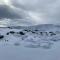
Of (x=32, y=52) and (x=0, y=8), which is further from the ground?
(x=0, y=8)

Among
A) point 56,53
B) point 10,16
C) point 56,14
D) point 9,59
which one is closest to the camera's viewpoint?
point 9,59

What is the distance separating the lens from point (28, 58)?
5.89m

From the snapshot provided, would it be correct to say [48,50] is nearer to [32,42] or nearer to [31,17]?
[32,42]

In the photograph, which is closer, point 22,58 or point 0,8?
point 22,58

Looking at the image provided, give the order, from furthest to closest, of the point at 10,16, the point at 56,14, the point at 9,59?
1. the point at 10,16
2. the point at 56,14
3. the point at 9,59

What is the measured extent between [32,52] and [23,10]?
12.2 meters

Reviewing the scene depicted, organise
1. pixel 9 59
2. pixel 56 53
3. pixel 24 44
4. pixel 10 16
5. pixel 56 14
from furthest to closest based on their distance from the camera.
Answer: pixel 10 16
pixel 56 14
pixel 24 44
pixel 56 53
pixel 9 59

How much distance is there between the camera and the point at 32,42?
8047mm

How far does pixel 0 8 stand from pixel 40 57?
1355 centimetres

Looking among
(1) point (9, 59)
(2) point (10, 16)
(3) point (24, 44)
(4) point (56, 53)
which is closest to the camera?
(1) point (9, 59)

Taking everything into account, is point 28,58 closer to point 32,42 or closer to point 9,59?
point 9,59

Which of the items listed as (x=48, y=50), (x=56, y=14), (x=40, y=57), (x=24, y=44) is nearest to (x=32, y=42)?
(x=24, y=44)

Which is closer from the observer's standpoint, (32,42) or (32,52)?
(32,52)

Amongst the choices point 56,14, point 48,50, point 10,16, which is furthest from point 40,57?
point 10,16
